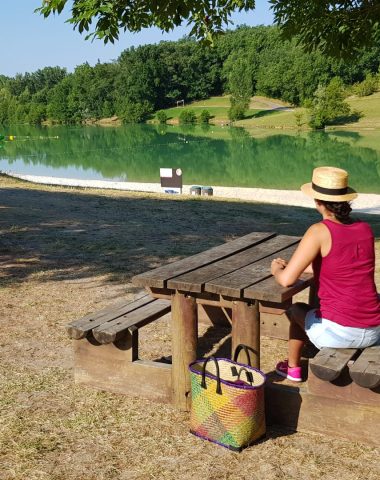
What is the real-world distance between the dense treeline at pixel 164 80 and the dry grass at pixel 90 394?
273ft

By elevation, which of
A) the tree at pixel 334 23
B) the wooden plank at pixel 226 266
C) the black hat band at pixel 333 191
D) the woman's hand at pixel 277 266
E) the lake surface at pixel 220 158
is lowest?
the lake surface at pixel 220 158

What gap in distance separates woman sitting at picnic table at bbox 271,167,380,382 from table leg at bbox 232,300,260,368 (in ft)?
0.79

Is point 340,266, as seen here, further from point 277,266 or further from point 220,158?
point 220,158

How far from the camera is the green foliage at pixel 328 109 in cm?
6644

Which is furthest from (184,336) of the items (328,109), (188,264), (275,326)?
(328,109)

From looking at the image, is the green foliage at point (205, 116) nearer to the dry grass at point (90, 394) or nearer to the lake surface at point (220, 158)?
the lake surface at point (220, 158)

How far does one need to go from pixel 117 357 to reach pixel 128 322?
0.25 metres

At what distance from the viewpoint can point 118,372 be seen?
4.11 m

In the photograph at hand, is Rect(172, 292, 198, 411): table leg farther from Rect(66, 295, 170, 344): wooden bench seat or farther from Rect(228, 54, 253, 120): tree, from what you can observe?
Rect(228, 54, 253, 120): tree

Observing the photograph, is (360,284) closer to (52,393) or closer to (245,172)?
(52,393)

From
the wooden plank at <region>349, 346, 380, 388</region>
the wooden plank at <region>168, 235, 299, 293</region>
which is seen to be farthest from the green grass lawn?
the wooden plank at <region>349, 346, 380, 388</region>

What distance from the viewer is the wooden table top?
11.5ft

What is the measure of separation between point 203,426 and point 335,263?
1158mm

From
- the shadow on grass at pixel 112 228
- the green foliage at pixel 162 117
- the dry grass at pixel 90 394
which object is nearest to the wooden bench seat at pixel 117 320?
the dry grass at pixel 90 394
